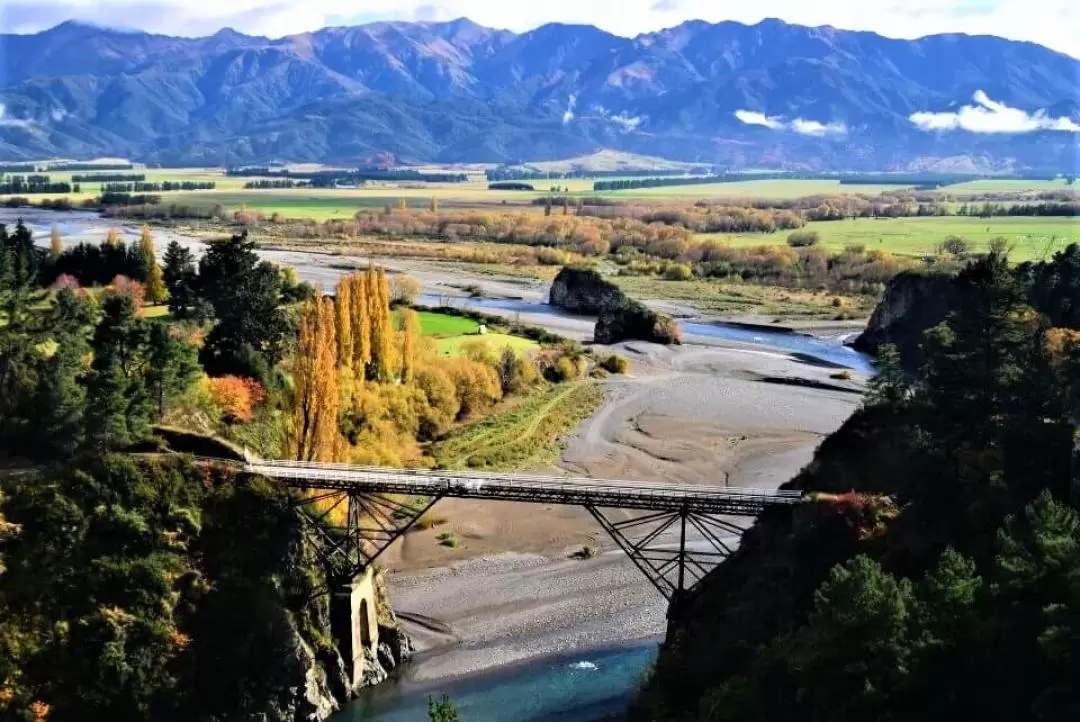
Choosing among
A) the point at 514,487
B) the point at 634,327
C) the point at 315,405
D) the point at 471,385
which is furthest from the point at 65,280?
the point at 514,487

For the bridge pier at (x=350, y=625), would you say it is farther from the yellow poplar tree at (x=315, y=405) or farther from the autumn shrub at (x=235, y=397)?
the autumn shrub at (x=235, y=397)

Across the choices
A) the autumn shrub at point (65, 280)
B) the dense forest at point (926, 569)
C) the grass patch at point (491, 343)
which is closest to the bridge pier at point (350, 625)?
the dense forest at point (926, 569)

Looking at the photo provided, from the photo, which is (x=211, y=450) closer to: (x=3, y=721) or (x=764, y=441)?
(x=3, y=721)

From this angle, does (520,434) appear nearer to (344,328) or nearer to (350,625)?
(344,328)

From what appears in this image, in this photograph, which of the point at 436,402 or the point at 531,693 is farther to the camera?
the point at 436,402

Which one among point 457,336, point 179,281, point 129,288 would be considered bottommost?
point 457,336

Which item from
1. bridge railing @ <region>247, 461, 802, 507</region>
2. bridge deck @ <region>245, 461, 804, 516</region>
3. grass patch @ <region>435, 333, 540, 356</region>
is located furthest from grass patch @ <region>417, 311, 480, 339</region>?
bridge deck @ <region>245, 461, 804, 516</region>
